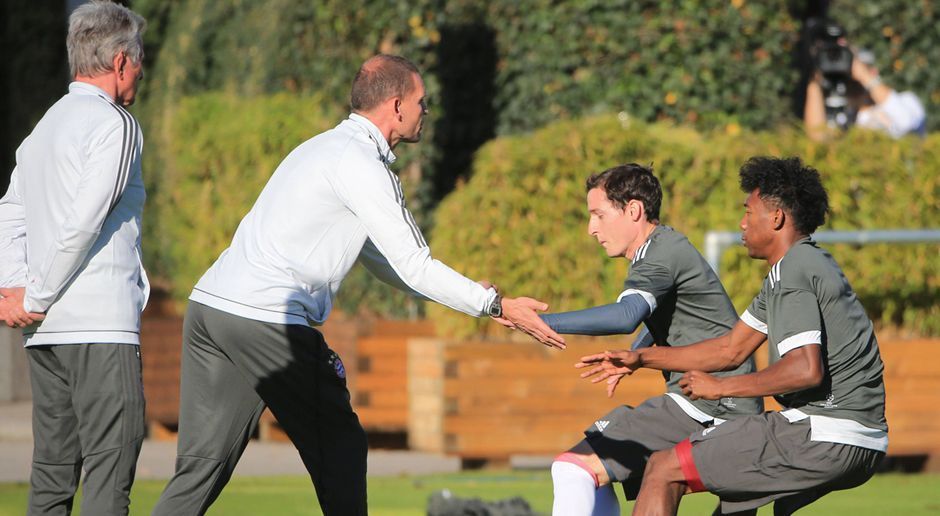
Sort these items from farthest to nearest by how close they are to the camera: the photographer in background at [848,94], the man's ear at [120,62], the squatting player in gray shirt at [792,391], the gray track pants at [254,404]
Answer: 1. the photographer in background at [848,94]
2. the gray track pants at [254,404]
3. the man's ear at [120,62]
4. the squatting player in gray shirt at [792,391]

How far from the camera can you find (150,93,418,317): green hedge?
11.4 meters

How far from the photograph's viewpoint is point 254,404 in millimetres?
5273

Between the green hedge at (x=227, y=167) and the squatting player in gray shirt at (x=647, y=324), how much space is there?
19.4 feet

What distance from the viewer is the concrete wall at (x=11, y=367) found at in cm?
1336

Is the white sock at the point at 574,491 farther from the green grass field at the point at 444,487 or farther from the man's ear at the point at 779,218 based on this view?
the green grass field at the point at 444,487

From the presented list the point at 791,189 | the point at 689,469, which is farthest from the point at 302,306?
the point at 791,189

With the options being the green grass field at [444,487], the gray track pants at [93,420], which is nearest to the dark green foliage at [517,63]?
the green grass field at [444,487]

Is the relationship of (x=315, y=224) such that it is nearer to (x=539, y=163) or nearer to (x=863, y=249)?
(x=539, y=163)

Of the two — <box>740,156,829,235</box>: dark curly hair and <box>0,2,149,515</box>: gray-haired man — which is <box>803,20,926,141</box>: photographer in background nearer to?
<box>740,156,829,235</box>: dark curly hair

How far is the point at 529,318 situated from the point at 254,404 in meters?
A: 1.01

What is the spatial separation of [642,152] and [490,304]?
4876 millimetres

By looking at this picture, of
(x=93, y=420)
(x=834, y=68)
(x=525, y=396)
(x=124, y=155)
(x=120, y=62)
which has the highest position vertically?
(x=834, y=68)

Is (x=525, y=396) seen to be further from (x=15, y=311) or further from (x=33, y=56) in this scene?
(x=33, y=56)

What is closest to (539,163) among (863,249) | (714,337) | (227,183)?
(863,249)
